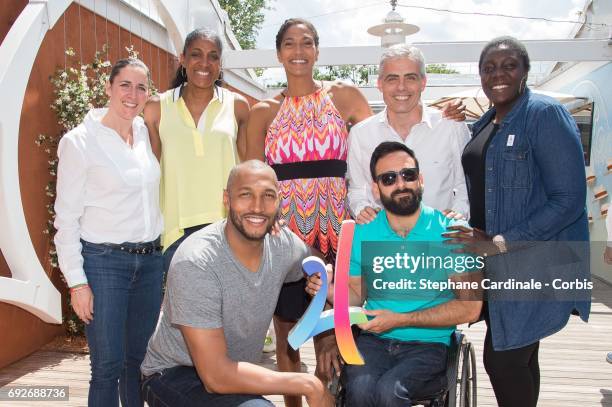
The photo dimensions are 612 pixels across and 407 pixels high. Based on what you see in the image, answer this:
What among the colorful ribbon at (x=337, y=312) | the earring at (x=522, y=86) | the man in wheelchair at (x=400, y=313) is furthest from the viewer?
the earring at (x=522, y=86)

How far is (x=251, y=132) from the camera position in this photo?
9.73ft

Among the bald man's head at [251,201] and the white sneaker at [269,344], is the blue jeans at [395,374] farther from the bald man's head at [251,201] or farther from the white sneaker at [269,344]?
the white sneaker at [269,344]

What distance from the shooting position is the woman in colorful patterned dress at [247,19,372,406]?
2.81 metres

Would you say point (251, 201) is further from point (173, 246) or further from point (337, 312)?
point (173, 246)

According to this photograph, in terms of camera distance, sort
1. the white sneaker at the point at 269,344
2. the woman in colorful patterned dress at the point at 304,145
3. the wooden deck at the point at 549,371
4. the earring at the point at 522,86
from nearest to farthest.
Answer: the earring at the point at 522,86 < the woman in colorful patterned dress at the point at 304,145 < the wooden deck at the point at 549,371 < the white sneaker at the point at 269,344

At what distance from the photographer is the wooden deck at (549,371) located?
397 centimetres

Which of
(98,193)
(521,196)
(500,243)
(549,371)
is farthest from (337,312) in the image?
(549,371)

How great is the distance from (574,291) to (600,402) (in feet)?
6.74

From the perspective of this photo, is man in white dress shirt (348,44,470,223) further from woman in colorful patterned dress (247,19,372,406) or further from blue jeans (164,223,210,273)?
blue jeans (164,223,210,273)

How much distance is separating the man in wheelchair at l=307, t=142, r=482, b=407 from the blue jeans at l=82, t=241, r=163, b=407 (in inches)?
33.6

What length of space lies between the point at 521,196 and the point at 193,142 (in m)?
1.53

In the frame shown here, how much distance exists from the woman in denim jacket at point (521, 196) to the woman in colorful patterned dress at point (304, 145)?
2.31 ft

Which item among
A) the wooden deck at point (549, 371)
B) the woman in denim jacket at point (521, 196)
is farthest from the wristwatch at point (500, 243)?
the wooden deck at point (549, 371)

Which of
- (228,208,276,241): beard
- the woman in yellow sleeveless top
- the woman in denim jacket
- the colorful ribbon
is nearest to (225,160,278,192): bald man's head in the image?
(228,208,276,241): beard
